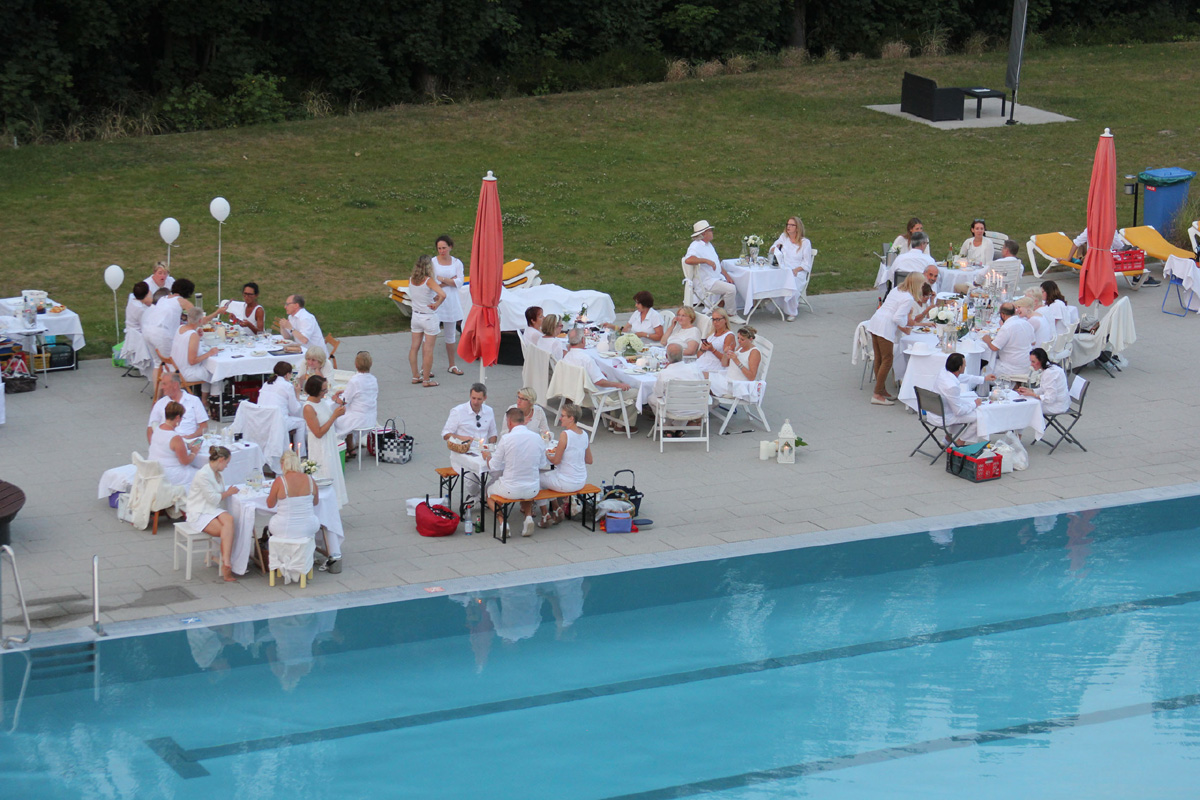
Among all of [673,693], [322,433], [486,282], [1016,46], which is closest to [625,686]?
[673,693]

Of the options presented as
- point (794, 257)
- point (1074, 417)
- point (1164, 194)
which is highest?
point (1164, 194)

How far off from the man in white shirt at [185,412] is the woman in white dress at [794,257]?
9.71 m

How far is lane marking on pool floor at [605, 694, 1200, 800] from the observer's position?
9.25 meters

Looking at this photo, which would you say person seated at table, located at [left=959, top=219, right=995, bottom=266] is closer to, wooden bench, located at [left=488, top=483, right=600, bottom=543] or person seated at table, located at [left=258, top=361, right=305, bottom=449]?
wooden bench, located at [left=488, top=483, right=600, bottom=543]

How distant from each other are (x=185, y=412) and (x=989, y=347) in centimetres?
882

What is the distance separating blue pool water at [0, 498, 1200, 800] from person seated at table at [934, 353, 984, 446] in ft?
7.53

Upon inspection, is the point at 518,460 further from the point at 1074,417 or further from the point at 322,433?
the point at 1074,417

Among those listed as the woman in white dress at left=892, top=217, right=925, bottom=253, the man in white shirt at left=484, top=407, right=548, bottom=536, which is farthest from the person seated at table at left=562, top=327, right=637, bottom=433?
the woman in white dress at left=892, top=217, right=925, bottom=253

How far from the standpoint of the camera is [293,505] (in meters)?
11.2

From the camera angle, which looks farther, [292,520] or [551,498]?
[551,498]

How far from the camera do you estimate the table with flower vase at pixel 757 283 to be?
65.3 ft

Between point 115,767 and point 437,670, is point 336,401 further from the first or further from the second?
point 115,767

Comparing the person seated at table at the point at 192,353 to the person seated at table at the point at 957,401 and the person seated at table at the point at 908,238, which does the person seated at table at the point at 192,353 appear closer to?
the person seated at table at the point at 957,401

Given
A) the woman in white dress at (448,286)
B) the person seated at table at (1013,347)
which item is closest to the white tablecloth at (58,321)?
the woman in white dress at (448,286)
